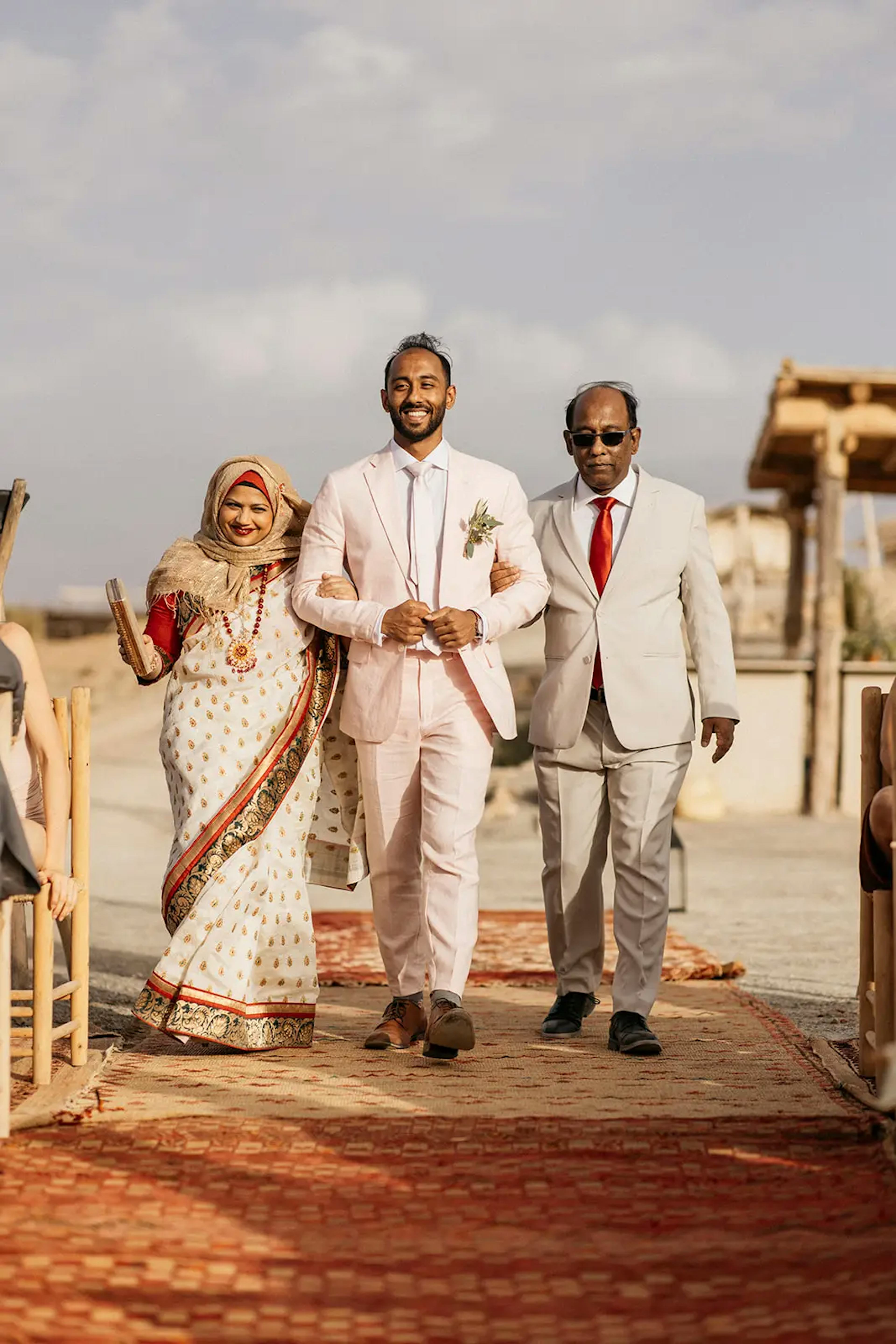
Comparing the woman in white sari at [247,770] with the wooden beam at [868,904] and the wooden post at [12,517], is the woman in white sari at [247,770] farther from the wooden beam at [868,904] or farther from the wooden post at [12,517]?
the wooden beam at [868,904]

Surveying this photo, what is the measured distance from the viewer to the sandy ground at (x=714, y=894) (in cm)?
663

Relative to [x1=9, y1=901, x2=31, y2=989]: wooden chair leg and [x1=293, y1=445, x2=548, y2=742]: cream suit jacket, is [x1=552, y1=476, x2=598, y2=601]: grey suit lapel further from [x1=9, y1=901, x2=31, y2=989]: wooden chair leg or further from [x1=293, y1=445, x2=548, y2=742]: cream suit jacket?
[x1=9, y1=901, x2=31, y2=989]: wooden chair leg

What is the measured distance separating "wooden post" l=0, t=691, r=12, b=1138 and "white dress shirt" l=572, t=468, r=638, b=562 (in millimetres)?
2245

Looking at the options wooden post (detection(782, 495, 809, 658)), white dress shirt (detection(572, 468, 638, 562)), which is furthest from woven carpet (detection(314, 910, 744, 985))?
wooden post (detection(782, 495, 809, 658))

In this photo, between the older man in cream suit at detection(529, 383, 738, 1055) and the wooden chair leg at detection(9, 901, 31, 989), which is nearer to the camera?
the older man in cream suit at detection(529, 383, 738, 1055)

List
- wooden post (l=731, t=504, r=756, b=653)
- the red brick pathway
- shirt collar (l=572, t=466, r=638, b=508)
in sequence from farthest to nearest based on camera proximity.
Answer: wooden post (l=731, t=504, r=756, b=653), shirt collar (l=572, t=466, r=638, b=508), the red brick pathway

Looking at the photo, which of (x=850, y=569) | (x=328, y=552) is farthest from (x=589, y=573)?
(x=850, y=569)

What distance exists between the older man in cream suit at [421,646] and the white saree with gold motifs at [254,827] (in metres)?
0.22

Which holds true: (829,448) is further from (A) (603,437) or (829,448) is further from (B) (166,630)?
(B) (166,630)

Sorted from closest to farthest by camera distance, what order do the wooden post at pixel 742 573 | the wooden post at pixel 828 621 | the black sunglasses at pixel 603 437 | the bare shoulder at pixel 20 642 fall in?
the bare shoulder at pixel 20 642 → the black sunglasses at pixel 603 437 → the wooden post at pixel 828 621 → the wooden post at pixel 742 573

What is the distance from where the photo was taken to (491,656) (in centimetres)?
511

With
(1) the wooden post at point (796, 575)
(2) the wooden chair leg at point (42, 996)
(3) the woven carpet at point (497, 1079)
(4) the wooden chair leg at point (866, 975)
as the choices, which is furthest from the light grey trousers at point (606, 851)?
(1) the wooden post at point (796, 575)

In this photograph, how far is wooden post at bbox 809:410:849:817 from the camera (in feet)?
49.2

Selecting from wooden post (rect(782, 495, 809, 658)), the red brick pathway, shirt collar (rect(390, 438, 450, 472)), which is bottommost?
the red brick pathway
